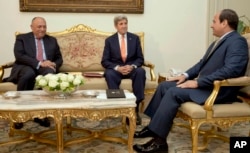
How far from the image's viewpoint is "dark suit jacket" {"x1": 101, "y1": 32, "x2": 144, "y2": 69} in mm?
4289

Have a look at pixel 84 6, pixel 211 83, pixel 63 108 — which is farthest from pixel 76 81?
pixel 84 6

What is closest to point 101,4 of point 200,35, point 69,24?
point 69,24

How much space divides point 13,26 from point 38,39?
71 centimetres

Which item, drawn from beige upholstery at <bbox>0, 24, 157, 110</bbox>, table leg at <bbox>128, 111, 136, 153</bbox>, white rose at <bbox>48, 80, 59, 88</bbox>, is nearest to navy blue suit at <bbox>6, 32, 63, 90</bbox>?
beige upholstery at <bbox>0, 24, 157, 110</bbox>

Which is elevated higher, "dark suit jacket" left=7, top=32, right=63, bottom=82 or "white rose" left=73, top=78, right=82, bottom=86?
"dark suit jacket" left=7, top=32, right=63, bottom=82

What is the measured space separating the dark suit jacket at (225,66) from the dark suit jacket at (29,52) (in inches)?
78.6

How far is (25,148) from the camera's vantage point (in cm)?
311

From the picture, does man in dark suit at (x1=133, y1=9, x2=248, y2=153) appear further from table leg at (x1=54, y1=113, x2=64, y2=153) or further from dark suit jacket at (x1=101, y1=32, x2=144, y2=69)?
dark suit jacket at (x1=101, y1=32, x2=144, y2=69)

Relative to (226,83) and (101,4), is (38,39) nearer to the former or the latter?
(101,4)

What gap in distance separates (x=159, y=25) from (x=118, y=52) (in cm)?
108

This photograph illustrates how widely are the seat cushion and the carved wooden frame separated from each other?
2.36m

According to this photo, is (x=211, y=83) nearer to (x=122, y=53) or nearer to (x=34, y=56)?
(x=122, y=53)

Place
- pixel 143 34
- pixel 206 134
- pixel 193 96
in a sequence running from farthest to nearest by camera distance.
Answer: pixel 143 34, pixel 206 134, pixel 193 96

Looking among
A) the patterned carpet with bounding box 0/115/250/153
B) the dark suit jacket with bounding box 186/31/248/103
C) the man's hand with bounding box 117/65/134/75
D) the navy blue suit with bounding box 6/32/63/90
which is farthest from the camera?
the man's hand with bounding box 117/65/134/75
